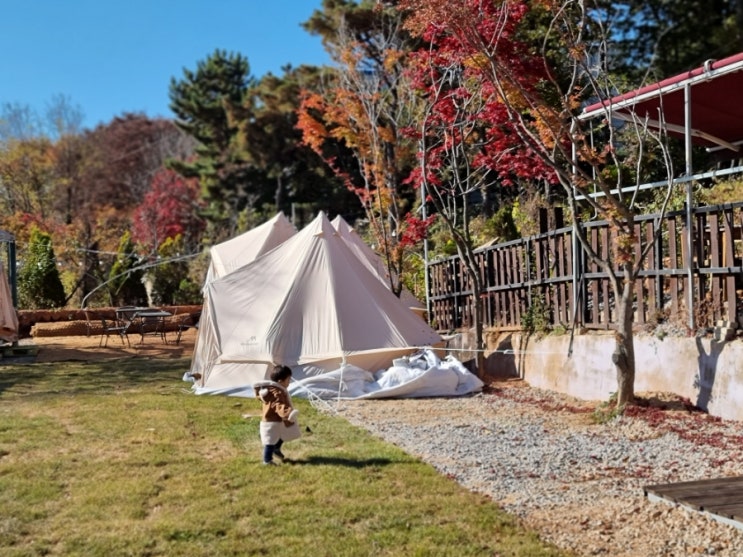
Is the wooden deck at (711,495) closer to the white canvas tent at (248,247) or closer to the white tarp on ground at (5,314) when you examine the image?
the white canvas tent at (248,247)

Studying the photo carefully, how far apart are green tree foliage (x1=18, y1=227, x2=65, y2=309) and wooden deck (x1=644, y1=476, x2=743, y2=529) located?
19.4 meters

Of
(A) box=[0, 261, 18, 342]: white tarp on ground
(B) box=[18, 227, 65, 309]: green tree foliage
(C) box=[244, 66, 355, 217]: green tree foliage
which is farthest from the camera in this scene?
(C) box=[244, 66, 355, 217]: green tree foliage

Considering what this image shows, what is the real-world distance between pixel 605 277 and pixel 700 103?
7.66 feet

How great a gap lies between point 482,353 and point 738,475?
553 centimetres

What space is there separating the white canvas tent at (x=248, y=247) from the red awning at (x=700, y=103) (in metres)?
7.16

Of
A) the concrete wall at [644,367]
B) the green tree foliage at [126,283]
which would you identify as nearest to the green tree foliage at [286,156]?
the green tree foliage at [126,283]

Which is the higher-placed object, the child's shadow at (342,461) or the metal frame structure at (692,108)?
the metal frame structure at (692,108)

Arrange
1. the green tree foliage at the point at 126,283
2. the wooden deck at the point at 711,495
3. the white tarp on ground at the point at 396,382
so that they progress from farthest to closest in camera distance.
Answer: the green tree foliage at the point at 126,283 < the white tarp on ground at the point at 396,382 < the wooden deck at the point at 711,495

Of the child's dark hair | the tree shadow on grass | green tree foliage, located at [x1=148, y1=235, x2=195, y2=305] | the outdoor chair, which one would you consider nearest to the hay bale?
the outdoor chair

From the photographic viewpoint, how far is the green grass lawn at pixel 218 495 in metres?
3.96

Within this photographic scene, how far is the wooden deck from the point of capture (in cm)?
393

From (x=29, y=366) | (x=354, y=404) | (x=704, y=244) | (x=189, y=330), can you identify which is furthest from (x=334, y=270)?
(x=189, y=330)

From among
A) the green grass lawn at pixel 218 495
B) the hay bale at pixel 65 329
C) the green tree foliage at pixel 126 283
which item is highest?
the green tree foliage at pixel 126 283

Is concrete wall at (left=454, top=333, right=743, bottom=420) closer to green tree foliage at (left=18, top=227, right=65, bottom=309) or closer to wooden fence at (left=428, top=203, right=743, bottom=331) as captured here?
wooden fence at (left=428, top=203, right=743, bottom=331)
